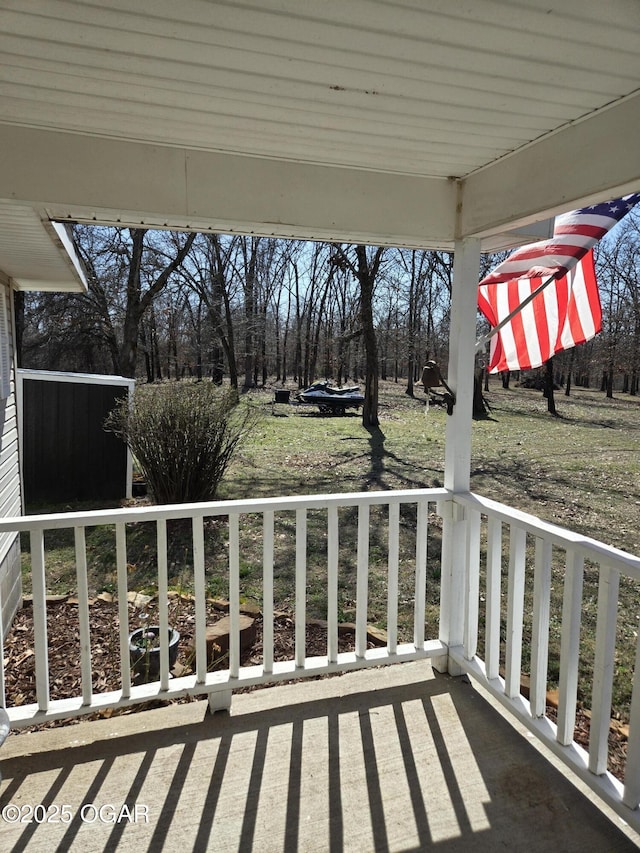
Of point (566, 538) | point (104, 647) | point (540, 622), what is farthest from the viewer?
point (104, 647)

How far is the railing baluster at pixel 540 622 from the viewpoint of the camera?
6.28ft

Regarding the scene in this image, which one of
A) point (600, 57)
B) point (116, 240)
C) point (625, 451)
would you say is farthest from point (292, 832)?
point (116, 240)

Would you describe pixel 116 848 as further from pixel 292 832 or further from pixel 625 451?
pixel 625 451

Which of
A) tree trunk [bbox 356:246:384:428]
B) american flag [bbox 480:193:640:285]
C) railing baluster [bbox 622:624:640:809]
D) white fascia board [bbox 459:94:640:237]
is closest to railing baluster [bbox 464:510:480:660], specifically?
railing baluster [bbox 622:624:640:809]

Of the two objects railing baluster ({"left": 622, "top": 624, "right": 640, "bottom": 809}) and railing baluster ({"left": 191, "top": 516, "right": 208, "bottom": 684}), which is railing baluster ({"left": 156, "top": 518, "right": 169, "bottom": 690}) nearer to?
railing baluster ({"left": 191, "top": 516, "right": 208, "bottom": 684})

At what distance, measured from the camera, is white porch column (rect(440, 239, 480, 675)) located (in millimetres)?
2365

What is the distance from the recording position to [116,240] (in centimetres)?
1359

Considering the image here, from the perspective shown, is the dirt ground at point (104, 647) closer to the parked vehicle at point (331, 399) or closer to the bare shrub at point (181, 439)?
the bare shrub at point (181, 439)

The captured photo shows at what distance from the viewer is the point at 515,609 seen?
2.08 meters

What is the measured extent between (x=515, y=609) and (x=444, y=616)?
1.64 feet

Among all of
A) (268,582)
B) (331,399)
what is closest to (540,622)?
(268,582)

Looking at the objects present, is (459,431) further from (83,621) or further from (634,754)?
(83,621)

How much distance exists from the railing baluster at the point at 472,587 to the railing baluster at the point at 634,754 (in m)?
0.84

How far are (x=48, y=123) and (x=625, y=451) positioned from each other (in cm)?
1052
